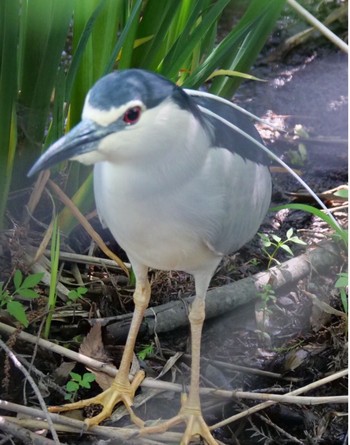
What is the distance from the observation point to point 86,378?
7.47 feet

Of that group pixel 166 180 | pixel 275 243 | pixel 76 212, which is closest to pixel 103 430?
pixel 76 212

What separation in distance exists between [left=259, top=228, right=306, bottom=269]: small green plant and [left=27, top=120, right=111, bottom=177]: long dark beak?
3.94 feet

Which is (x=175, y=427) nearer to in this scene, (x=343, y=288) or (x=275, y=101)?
(x=343, y=288)

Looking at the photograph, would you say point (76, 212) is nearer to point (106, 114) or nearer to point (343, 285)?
point (343, 285)

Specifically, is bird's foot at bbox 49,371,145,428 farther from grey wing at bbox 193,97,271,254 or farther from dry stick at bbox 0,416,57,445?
grey wing at bbox 193,97,271,254

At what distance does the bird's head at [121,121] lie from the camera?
5.10 ft

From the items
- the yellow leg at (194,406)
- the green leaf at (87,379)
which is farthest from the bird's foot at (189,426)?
the green leaf at (87,379)

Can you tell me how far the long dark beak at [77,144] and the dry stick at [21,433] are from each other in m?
0.79

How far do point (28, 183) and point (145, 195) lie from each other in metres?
0.94

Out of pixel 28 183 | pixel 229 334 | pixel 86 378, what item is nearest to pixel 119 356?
pixel 86 378

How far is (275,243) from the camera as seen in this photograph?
2906 millimetres

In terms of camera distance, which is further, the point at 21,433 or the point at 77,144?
the point at 21,433

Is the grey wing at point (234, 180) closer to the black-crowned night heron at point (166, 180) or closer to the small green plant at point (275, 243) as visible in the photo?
the black-crowned night heron at point (166, 180)

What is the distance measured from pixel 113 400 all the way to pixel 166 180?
2.54ft
